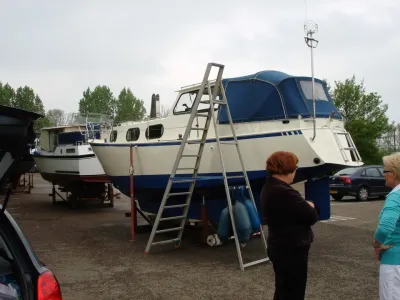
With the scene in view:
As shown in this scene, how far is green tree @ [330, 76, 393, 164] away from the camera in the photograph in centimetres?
3003

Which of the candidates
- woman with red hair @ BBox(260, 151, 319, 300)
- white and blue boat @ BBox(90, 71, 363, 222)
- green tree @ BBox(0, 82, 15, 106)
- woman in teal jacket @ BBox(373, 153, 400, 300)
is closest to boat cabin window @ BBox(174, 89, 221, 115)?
white and blue boat @ BBox(90, 71, 363, 222)

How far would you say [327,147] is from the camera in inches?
297

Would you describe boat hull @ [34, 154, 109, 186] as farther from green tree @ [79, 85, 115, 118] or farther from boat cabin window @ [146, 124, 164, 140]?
green tree @ [79, 85, 115, 118]

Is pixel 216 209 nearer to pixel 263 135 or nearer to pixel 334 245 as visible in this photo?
pixel 263 135

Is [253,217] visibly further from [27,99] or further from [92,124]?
[27,99]

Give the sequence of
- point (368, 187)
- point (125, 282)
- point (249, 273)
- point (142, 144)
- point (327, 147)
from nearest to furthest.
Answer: point (125, 282) → point (249, 273) → point (327, 147) → point (142, 144) → point (368, 187)

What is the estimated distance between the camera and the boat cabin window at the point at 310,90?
830 cm

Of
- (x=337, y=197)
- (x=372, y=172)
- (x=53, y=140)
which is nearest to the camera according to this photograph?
(x=53, y=140)

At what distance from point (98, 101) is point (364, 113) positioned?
5606 cm

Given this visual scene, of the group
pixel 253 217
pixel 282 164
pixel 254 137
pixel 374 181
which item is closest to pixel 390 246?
pixel 282 164

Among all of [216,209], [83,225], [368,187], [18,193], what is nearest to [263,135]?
[216,209]

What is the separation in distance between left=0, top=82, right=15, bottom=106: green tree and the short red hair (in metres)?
81.2

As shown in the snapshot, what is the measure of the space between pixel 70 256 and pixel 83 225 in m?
3.66

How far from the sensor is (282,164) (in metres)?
3.88
